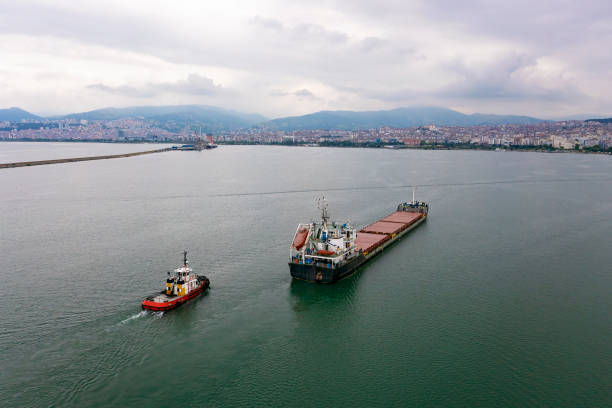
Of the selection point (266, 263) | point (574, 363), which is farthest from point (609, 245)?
point (266, 263)

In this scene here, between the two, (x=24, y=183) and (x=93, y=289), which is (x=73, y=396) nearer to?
(x=93, y=289)

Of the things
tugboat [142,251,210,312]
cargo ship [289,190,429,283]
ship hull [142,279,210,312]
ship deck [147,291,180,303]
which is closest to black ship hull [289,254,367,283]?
cargo ship [289,190,429,283]

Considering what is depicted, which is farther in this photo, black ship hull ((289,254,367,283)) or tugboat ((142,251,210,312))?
black ship hull ((289,254,367,283))

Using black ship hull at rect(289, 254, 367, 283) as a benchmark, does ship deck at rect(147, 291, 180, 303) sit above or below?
below

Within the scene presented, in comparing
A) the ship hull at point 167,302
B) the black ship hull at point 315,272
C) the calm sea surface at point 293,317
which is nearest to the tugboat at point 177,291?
the ship hull at point 167,302

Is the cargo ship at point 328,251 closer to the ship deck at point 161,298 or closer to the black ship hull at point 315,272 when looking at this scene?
the black ship hull at point 315,272

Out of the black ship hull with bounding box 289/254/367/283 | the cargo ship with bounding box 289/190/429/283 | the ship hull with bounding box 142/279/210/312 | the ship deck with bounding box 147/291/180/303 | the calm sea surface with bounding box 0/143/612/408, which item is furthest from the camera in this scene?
the cargo ship with bounding box 289/190/429/283

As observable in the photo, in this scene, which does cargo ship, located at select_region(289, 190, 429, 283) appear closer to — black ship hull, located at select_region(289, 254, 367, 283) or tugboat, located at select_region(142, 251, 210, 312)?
black ship hull, located at select_region(289, 254, 367, 283)
